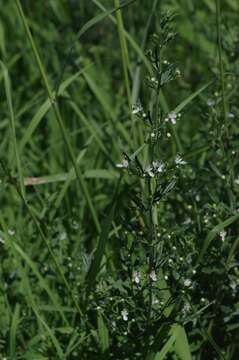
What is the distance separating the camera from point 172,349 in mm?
2408

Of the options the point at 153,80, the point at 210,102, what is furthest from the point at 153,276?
the point at 210,102

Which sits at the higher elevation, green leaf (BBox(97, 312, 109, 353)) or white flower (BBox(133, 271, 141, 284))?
white flower (BBox(133, 271, 141, 284))

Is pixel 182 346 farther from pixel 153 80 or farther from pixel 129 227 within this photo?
pixel 153 80

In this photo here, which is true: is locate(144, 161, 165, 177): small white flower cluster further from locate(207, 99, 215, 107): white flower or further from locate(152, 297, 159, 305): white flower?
locate(207, 99, 215, 107): white flower

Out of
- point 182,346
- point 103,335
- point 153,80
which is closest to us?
point 153,80

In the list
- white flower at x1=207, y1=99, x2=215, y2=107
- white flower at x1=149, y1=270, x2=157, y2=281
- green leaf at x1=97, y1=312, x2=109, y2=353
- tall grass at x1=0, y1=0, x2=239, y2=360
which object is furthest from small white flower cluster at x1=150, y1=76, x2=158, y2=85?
green leaf at x1=97, y1=312, x2=109, y2=353

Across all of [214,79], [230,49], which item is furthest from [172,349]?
[230,49]

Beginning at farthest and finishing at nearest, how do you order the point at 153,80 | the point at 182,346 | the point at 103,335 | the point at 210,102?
the point at 210,102 → the point at 103,335 → the point at 182,346 → the point at 153,80

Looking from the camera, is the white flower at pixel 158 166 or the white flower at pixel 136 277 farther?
the white flower at pixel 136 277

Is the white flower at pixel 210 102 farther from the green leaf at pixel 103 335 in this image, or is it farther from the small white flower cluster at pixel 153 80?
the green leaf at pixel 103 335

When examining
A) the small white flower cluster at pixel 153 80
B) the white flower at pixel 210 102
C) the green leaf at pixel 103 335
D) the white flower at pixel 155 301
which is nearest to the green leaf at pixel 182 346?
the white flower at pixel 155 301

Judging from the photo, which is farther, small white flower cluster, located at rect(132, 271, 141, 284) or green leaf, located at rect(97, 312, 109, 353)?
green leaf, located at rect(97, 312, 109, 353)

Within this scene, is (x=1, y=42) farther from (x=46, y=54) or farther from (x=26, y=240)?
(x=26, y=240)

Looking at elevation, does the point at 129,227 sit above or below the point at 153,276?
above
